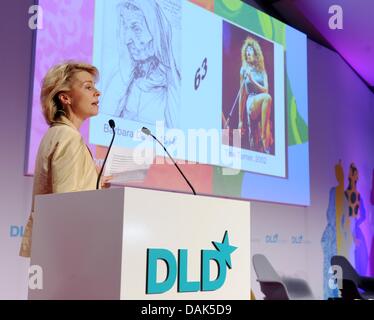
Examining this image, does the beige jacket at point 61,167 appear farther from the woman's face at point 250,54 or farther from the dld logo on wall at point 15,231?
the woman's face at point 250,54

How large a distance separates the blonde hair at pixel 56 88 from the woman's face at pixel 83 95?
23 millimetres

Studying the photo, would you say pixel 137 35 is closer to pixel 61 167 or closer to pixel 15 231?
pixel 15 231

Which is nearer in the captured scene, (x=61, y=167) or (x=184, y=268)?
(x=184, y=268)

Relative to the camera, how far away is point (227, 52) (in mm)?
4160

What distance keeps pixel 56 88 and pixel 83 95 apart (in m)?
0.13

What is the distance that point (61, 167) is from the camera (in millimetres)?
2020

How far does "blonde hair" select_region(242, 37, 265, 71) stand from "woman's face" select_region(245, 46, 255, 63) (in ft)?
0.07

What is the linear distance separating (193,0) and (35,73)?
4.91 ft

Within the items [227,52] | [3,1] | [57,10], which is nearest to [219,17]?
[227,52]

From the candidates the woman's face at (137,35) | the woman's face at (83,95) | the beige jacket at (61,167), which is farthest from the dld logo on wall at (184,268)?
the woman's face at (137,35)

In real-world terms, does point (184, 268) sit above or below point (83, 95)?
below

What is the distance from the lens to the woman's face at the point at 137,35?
3.31 metres

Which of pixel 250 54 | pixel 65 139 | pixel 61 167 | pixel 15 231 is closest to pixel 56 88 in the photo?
pixel 65 139

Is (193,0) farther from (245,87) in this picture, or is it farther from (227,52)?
(245,87)
